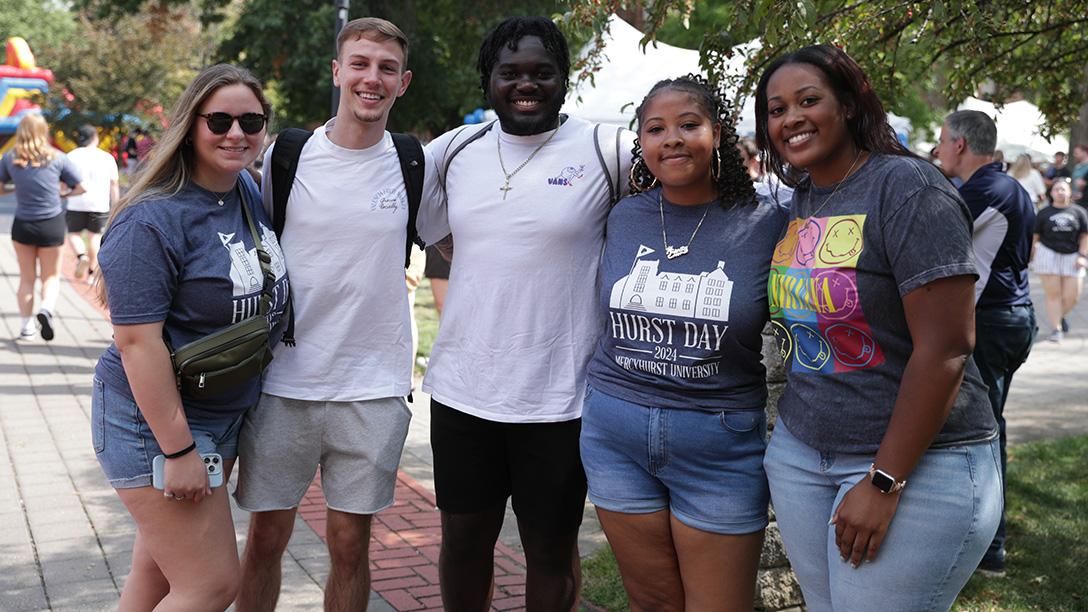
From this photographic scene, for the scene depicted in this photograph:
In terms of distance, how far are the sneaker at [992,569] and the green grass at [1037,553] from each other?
39 millimetres

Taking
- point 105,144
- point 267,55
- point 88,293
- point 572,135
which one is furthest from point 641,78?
point 105,144

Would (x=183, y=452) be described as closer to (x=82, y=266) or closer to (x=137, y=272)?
(x=137, y=272)

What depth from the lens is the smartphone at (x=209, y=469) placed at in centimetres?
284

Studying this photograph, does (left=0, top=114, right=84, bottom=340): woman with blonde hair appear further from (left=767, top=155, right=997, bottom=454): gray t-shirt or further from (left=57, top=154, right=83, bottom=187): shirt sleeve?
(left=767, top=155, right=997, bottom=454): gray t-shirt

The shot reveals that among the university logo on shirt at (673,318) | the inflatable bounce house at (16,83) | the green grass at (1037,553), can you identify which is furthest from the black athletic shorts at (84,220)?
the inflatable bounce house at (16,83)

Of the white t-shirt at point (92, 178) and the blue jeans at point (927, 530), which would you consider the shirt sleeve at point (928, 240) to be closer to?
the blue jeans at point (927, 530)

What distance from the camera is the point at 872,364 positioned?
239 cm

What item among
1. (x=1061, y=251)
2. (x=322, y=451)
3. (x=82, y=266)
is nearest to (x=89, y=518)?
(x=322, y=451)

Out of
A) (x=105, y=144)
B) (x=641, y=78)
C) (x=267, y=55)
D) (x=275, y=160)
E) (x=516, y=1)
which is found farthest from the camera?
(x=105, y=144)

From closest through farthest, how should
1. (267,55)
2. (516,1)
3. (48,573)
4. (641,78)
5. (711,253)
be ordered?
1. (711,253)
2. (48,573)
3. (641,78)
4. (516,1)
5. (267,55)

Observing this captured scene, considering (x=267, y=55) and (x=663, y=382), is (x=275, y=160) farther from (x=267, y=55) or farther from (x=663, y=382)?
(x=267, y=55)

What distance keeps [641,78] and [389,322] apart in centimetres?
795

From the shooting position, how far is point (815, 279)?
8.02ft

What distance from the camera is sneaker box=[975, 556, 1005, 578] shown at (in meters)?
4.87
